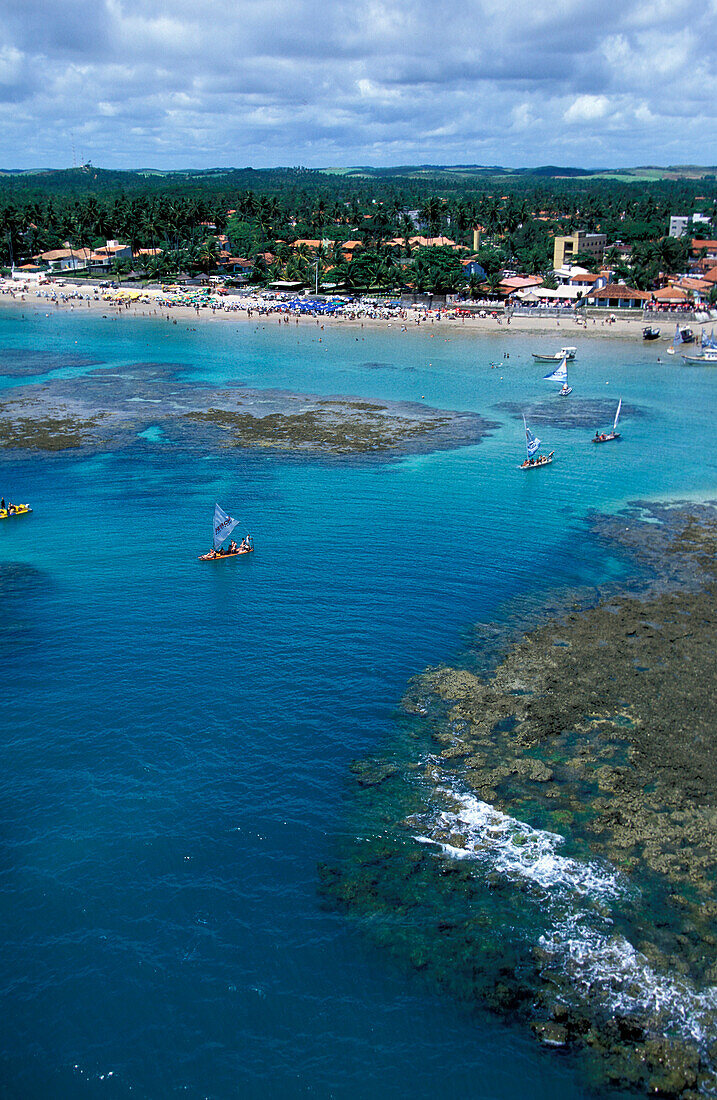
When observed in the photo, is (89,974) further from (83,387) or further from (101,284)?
(101,284)

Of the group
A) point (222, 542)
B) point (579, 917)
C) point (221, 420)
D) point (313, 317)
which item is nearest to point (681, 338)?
point (313, 317)

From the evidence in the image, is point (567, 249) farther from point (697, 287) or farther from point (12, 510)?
point (12, 510)

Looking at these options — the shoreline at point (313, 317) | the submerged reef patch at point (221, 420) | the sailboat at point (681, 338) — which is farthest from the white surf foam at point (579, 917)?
the shoreline at point (313, 317)

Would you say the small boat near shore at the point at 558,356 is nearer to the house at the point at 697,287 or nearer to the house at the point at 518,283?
the house at the point at 697,287

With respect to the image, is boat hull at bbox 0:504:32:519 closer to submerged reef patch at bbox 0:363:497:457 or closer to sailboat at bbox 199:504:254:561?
sailboat at bbox 199:504:254:561

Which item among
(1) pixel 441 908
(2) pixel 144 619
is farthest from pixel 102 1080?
(2) pixel 144 619
